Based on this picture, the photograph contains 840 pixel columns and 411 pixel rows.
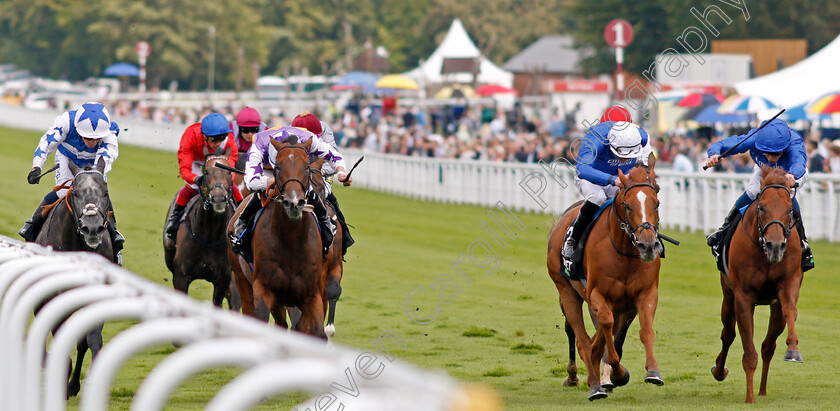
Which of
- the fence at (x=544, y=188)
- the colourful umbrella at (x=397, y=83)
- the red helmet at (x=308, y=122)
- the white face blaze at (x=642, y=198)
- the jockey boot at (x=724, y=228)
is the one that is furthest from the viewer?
the colourful umbrella at (x=397, y=83)

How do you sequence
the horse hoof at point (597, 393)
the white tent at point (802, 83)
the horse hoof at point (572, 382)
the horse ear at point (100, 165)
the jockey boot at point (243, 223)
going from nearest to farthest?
the horse hoof at point (597, 393), the jockey boot at point (243, 223), the horse ear at point (100, 165), the horse hoof at point (572, 382), the white tent at point (802, 83)

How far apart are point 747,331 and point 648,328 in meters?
0.96

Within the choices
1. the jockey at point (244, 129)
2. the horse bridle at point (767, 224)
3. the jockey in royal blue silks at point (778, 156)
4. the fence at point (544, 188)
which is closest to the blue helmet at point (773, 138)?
the jockey in royal blue silks at point (778, 156)

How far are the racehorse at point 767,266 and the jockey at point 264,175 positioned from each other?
9.27ft

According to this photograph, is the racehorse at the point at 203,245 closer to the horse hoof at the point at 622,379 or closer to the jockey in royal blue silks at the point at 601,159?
the jockey in royal blue silks at the point at 601,159

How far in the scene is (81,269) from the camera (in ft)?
13.7

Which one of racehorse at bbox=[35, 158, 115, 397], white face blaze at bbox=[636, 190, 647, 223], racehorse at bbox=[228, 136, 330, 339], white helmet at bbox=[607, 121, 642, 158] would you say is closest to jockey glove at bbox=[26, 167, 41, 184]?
racehorse at bbox=[35, 158, 115, 397]

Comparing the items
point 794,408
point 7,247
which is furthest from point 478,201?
point 7,247

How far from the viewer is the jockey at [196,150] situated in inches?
376

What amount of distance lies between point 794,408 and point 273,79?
61597 millimetres

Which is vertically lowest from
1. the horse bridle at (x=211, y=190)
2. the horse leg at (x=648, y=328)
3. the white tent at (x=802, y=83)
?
the horse leg at (x=648, y=328)

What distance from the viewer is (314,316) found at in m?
7.83

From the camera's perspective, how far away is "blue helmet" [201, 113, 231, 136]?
954 cm

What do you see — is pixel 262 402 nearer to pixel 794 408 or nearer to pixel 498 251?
pixel 794 408
